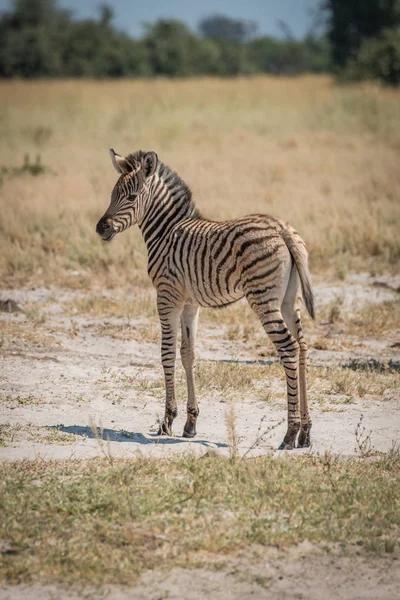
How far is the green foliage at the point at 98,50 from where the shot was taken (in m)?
48.0

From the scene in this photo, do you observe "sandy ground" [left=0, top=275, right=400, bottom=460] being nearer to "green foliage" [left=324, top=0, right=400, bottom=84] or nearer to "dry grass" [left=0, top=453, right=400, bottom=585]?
"dry grass" [left=0, top=453, right=400, bottom=585]

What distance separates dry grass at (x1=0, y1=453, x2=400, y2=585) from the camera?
487 centimetres

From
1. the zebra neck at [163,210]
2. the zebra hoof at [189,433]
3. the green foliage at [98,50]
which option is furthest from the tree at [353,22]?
the zebra hoof at [189,433]

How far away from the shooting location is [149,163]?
7.48 metres

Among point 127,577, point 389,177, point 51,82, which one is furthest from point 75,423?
point 51,82

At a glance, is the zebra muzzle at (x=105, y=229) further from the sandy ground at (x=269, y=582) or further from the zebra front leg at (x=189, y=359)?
the sandy ground at (x=269, y=582)

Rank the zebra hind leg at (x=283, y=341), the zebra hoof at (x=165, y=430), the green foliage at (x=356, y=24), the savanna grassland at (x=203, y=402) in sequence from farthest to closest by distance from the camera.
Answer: the green foliage at (x=356, y=24) < the zebra hoof at (x=165, y=430) < the zebra hind leg at (x=283, y=341) < the savanna grassland at (x=203, y=402)

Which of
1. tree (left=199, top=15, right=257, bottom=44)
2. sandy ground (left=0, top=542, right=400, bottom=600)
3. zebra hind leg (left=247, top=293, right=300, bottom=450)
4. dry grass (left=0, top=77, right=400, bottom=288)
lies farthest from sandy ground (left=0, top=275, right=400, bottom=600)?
tree (left=199, top=15, right=257, bottom=44)

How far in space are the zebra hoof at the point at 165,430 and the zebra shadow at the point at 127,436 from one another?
2.2 inches

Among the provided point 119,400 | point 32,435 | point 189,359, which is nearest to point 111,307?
point 119,400

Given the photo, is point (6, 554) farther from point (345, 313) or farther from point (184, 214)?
point (345, 313)

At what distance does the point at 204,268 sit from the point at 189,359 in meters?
0.81

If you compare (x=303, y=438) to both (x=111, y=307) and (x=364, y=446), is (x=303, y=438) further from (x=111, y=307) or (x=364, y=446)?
(x=111, y=307)

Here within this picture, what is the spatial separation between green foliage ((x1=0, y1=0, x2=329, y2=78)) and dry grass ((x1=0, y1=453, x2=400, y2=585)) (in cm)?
4365
